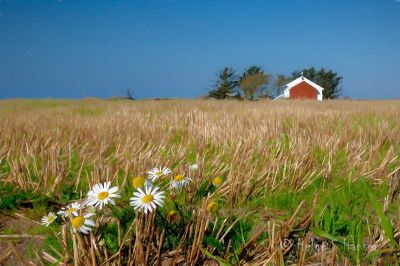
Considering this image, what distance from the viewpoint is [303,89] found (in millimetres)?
55031

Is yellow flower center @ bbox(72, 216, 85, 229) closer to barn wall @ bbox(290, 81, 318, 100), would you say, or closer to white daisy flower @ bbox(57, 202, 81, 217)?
white daisy flower @ bbox(57, 202, 81, 217)

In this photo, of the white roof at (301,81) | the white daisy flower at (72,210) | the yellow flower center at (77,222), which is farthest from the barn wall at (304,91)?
the yellow flower center at (77,222)

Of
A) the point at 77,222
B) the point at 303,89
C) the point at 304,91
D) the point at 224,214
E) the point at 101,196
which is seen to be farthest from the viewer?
the point at 303,89

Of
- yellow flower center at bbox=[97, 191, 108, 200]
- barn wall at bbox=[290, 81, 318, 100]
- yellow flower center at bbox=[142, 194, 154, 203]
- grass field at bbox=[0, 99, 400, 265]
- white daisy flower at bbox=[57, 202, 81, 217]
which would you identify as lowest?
grass field at bbox=[0, 99, 400, 265]

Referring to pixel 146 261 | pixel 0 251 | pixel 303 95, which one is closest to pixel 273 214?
pixel 146 261

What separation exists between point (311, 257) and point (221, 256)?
333mm

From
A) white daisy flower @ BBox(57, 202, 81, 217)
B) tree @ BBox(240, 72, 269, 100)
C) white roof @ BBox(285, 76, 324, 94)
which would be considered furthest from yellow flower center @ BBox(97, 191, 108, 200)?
white roof @ BBox(285, 76, 324, 94)

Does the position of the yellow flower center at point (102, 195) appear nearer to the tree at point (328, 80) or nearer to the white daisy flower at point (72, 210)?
the white daisy flower at point (72, 210)

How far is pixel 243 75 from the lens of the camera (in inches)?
2506

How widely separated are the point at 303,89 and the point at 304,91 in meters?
0.40

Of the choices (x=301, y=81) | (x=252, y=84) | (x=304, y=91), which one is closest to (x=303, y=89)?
(x=304, y=91)

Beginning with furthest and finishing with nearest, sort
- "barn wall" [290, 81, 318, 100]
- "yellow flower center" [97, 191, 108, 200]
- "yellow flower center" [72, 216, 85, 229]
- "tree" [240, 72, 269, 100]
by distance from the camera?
"barn wall" [290, 81, 318, 100] → "tree" [240, 72, 269, 100] → "yellow flower center" [97, 191, 108, 200] → "yellow flower center" [72, 216, 85, 229]

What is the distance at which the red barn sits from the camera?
54.8 metres

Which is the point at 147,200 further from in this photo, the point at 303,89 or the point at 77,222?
the point at 303,89
